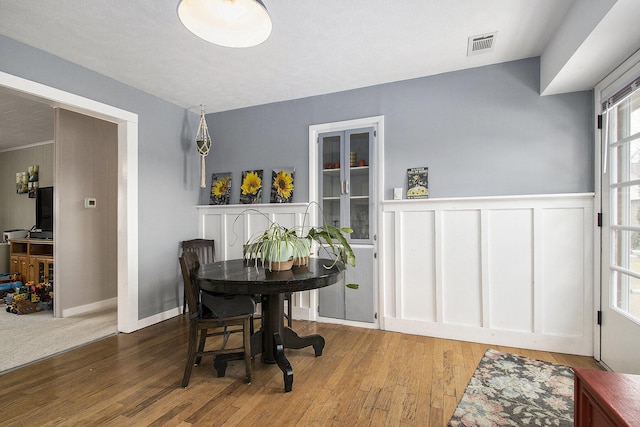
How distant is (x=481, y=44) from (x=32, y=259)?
6286 millimetres

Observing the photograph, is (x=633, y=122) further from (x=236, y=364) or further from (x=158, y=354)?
(x=158, y=354)

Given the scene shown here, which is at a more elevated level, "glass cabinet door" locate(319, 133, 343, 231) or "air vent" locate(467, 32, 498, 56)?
"air vent" locate(467, 32, 498, 56)

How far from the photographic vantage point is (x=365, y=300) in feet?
11.3

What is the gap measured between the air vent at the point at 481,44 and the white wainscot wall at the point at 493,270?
4.12 ft

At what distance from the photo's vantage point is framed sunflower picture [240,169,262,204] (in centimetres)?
399

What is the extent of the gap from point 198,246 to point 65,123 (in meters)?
2.18

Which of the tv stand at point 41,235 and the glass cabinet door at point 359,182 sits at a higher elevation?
the glass cabinet door at point 359,182

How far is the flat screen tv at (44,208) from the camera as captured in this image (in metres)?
5.11

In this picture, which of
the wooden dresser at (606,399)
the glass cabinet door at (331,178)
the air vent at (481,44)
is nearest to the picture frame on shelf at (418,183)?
the glass cabinet door at (331,178)

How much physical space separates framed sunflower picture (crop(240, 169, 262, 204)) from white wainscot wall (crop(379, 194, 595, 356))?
1.56m

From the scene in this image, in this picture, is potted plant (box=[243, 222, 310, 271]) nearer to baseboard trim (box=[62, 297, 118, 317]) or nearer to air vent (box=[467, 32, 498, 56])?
air vent (box=[467, 32, 498, 56])

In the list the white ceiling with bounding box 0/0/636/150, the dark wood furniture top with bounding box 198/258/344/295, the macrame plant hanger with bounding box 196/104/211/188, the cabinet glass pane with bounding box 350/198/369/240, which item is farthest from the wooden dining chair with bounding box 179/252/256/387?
the macrame plant hanger with bounding box 196/104/211/188

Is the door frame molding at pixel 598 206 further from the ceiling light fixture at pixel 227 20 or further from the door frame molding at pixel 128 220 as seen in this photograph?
the door frame molding at pixel 128 220

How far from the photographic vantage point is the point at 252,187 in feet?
13.1
